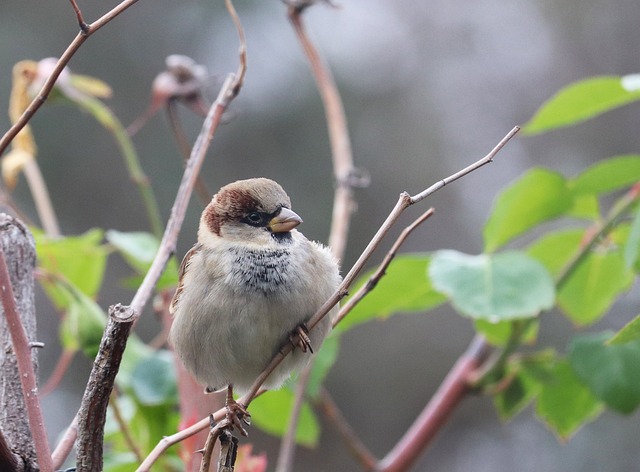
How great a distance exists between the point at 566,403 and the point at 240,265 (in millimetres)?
653

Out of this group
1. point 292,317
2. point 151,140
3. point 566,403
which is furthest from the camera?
point 151,140

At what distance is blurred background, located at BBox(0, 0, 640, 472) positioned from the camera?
4969 mm

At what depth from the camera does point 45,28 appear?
18.2 feet

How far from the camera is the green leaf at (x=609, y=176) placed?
1.41 meters

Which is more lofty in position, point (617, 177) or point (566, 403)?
point (617, 177)

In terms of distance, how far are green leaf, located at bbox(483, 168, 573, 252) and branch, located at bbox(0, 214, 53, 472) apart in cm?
78

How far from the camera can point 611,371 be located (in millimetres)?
1358

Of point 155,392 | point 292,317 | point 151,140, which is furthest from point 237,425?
point 151,140

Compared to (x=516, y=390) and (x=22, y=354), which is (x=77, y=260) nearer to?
(x=22, y=354)

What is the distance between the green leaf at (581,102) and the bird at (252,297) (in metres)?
0.43

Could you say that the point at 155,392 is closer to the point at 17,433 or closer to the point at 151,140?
the point at 17,433

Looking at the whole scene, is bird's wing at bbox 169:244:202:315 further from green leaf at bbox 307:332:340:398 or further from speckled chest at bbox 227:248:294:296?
green leaf at bbox 307:332:340:398

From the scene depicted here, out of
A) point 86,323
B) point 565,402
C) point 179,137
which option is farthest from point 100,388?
point 565,402

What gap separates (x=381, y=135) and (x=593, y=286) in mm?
4256
